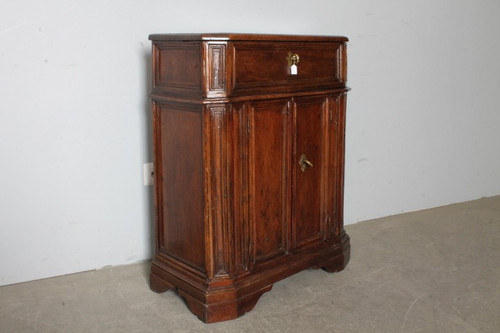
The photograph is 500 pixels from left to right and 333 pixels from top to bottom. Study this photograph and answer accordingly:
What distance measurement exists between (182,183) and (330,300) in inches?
26.2

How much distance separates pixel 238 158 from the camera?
1.92 meters

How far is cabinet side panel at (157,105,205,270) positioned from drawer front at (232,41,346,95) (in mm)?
201

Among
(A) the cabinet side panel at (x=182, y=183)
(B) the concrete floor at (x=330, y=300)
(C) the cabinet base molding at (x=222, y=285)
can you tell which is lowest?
(B) the concrete floor at (x=330, y=300)

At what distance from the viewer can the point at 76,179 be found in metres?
2.24

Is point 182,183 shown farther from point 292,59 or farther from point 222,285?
point 292,59

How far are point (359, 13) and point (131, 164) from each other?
1.30m

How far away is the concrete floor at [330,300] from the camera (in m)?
1.89

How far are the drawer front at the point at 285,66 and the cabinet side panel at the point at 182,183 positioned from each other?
20 cm

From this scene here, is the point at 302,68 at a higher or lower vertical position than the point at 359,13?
lower

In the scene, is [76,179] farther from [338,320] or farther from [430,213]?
[430,213]

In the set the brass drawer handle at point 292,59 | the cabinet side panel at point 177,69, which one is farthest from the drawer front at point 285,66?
the cabinet side panel at point 177,69

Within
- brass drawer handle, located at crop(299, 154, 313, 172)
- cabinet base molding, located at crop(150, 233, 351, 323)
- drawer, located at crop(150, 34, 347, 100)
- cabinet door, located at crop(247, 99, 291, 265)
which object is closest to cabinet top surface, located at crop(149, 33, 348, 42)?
drawer, located at crop(150, 34, 347, 100)

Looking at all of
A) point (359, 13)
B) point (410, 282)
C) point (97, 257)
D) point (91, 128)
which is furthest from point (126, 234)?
point (359, 13)

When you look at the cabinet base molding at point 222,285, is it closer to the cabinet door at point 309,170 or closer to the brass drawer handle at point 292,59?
the cabinet door at point 309,170
